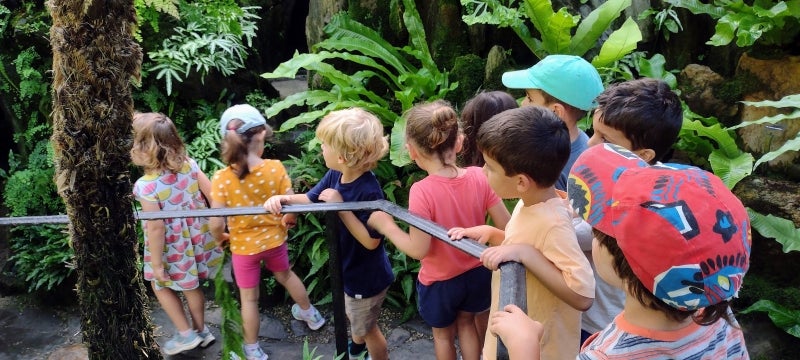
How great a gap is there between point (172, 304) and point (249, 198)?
3.10ft

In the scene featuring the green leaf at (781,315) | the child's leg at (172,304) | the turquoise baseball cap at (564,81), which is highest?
the turquoise baseball cap at (564,81)

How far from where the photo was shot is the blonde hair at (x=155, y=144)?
341 cm

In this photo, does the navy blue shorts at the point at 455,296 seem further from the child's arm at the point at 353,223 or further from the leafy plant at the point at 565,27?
the leafy plant at the point at 565,27

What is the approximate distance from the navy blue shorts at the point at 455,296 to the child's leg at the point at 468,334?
0.17ft

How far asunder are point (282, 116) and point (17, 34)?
8.28ft

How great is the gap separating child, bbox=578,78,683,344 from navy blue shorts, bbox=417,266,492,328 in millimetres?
458

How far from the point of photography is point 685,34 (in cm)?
518

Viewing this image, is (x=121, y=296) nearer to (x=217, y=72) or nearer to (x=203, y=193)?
(x=203, y=193)

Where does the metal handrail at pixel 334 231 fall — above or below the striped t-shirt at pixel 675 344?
below

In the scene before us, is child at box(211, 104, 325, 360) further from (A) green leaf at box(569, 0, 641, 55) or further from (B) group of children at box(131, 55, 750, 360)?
(A) green leaf at box(569, 0, 641, 55)

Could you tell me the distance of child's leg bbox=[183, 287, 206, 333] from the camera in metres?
3.79

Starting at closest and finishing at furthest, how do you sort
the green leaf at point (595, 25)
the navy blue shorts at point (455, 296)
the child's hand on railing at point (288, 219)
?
the navy blue shorts at point (455, 296) < the child's hand on railing at point (288, 219) < the green leaf at point (595, 25)

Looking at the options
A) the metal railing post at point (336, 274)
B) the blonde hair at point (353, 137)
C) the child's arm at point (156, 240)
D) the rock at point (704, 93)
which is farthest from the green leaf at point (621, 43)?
the child's arm at point (156, 240)

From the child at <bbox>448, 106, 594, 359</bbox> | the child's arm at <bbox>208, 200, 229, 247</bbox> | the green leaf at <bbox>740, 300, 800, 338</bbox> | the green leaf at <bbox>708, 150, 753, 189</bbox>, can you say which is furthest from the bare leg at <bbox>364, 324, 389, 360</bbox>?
the green leaf at <bbox>708, 150, 753, 189</bbox>
